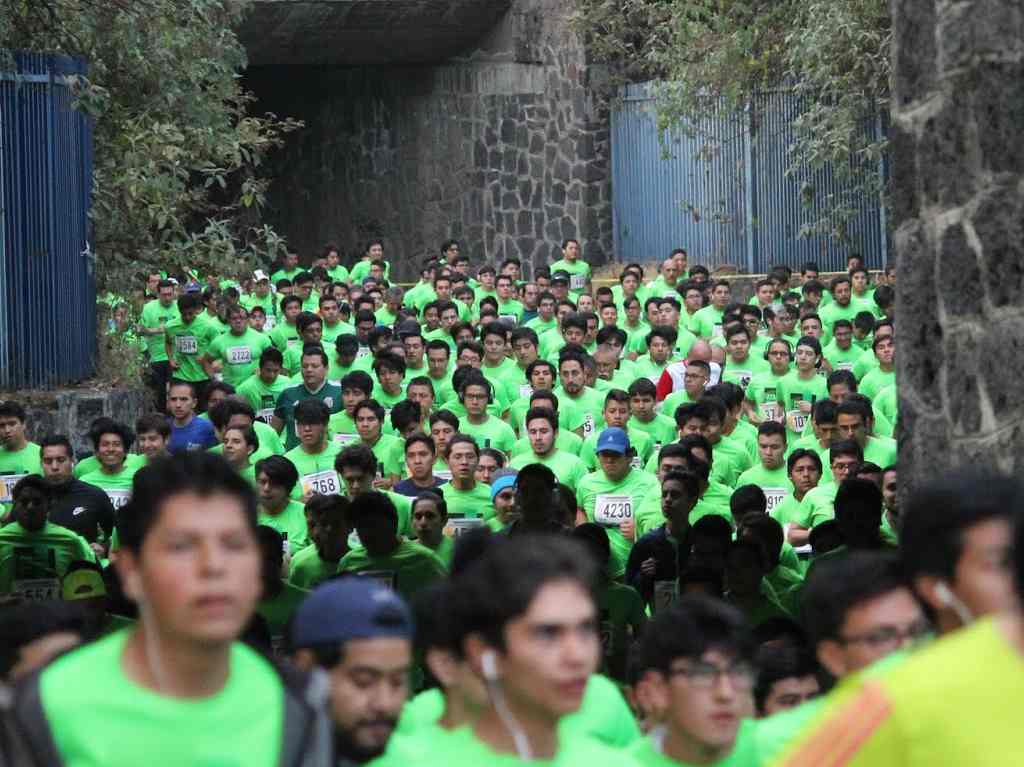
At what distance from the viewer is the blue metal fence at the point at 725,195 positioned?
1041 inches

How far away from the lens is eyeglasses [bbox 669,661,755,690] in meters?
5.39

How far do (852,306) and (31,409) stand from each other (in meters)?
10.1

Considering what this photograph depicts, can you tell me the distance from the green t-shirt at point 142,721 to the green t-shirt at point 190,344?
17.1 metres

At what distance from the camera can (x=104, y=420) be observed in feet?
44.9

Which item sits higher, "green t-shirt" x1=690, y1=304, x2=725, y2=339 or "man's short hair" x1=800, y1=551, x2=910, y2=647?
"green t-shirt" x1=690, y1=304, x2=725, y2=339

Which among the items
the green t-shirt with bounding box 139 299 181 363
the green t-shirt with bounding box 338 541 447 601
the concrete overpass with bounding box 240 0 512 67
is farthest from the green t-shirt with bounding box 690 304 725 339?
the green t-shirt with bounding box 338 541 447 601

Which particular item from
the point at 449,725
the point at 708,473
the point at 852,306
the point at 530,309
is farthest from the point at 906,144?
the point at 530,309

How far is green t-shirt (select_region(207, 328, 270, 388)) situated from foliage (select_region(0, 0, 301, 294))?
3.57 meters

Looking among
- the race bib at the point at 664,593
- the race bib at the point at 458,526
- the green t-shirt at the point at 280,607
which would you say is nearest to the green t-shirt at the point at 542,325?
the race bib at the point at 458,526

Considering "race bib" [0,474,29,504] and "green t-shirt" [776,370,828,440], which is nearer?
"race bib" [0,474,29,504]

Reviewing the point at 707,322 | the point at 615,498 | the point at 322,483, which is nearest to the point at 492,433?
the point at 322,483

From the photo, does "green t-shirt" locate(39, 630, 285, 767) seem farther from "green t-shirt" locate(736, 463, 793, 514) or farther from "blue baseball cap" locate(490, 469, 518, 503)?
"green t-shirt" locate(736, 463, 793, 514)

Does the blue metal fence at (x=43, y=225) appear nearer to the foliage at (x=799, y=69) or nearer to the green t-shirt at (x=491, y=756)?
the foliage at (x=799, y=69)

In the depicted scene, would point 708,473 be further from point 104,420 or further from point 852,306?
point 852,306
